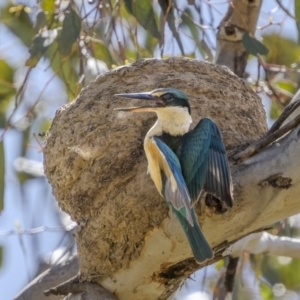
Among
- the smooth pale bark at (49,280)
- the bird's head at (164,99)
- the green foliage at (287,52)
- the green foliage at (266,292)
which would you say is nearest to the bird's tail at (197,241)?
the bird's head at (164,99)

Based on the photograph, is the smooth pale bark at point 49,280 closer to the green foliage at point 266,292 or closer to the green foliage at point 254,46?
the green foliage at point 266,292

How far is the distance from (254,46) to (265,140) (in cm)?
147

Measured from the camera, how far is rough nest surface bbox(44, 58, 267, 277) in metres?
3.72

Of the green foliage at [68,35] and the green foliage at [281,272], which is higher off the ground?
the green foliage at [68,35]

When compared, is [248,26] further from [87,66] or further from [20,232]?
[20,232]

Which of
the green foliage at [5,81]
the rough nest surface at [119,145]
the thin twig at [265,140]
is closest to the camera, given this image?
the thin twig at [265,140]

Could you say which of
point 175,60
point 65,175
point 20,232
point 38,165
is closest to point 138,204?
point 65,175

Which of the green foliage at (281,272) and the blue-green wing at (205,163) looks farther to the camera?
the green foliage at (281,272)

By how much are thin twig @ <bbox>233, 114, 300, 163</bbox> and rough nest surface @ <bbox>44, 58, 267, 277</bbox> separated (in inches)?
15.3

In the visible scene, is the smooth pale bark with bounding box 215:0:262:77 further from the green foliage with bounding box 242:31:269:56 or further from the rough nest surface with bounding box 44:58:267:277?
the rough nest surface with bounding box 44:58:267:277

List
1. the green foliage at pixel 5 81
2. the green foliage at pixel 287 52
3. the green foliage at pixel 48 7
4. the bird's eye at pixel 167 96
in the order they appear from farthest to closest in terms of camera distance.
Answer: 1. the green foliage at pixel 287 52
2. the green foliage at pixel 5 81
3. the green foliage at pixel 48 7
4. the bird's eye at pixel 167 96

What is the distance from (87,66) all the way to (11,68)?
1.06 meters

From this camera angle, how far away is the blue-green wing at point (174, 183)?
10.4 feet

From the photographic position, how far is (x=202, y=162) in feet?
11.4
